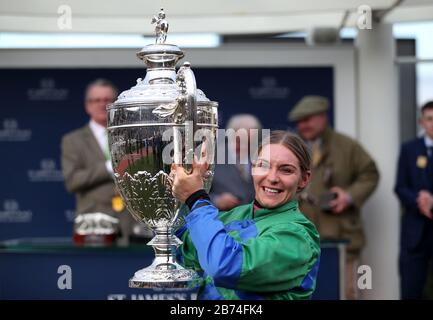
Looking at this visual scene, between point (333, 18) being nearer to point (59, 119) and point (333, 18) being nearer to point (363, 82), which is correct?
point (363, 82)

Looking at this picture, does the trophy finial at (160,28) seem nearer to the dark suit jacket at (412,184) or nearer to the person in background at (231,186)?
the person in background at (231,186)

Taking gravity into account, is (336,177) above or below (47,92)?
below

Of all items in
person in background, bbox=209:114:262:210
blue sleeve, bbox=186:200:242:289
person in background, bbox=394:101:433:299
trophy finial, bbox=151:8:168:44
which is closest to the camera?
blue sleeve, bbox=186:200:242:289

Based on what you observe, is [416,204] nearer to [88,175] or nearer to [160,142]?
[88,175]

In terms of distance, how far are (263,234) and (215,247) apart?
17 cm

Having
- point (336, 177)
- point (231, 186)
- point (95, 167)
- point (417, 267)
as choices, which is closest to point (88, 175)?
point (95, 167)

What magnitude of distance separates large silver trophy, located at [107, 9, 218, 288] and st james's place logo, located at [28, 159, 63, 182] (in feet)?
12.6

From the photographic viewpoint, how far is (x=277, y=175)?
7.26ft

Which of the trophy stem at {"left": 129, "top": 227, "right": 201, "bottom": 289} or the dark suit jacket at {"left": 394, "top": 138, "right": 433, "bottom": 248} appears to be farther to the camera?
the dark suit jacket at {"left": 394, "top": 138, "right": 433, "bottom": 248}

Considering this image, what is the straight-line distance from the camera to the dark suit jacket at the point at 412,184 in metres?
5.23

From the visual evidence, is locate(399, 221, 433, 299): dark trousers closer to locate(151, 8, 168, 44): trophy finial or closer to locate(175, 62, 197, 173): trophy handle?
locate(151, 8, 168, 44): trophy finial

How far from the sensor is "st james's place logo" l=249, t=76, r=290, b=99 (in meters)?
6.03

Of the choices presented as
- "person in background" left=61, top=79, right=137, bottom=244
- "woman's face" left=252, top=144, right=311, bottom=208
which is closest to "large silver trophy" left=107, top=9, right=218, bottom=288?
"woman's face" left=252, top=144, right=311, bottom=208
